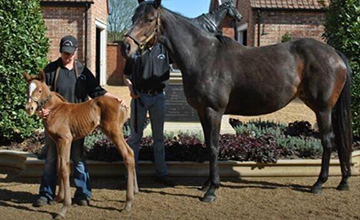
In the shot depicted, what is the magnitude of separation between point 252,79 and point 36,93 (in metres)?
2.58

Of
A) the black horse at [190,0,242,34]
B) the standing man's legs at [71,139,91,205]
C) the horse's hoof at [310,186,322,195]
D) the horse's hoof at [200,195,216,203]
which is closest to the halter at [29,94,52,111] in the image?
the standing man's legs at [71,139,91,205]

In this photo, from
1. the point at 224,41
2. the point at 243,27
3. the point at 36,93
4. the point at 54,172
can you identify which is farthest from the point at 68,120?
the point at 243,27

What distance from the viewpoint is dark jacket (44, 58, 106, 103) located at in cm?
500

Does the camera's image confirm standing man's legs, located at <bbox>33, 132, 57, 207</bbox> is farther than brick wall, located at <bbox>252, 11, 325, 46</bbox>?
No

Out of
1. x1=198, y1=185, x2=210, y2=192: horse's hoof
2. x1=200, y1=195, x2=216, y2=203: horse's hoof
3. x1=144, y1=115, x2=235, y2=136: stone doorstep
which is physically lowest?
x1=198, y1=185, x2=210, y2=192: horse's hoof

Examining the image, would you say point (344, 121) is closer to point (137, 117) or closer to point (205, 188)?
point (205, 188)

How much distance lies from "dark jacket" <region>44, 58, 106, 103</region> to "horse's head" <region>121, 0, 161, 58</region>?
0.68 metres

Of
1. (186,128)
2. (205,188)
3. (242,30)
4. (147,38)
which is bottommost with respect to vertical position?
(205,188)

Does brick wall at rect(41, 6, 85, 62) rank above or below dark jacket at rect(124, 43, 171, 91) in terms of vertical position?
above

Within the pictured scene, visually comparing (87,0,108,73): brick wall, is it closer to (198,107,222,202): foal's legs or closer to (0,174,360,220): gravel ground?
(0,174,360,220): gravel ground

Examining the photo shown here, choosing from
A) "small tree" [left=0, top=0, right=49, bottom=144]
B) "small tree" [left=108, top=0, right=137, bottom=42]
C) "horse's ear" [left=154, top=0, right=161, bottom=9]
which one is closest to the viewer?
"horse's ear" [left=154, top=0, right=161, bottom=9]

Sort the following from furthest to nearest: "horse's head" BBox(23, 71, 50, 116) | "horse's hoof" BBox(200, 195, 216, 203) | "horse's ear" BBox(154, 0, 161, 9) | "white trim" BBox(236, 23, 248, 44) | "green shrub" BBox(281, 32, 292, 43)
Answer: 1. "white trim" BBox(236, 23, 248, 44)
2. "green shrub" BBox(281, 32, 292, 43)
3. "horse's hoof" BBox(200, 195, 216, 203)
4. "horse's ear" BBox(154, 0, 161, 9)
5. "horse's head" BBox(23, 71, 50, 116)

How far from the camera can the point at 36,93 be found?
4.48m

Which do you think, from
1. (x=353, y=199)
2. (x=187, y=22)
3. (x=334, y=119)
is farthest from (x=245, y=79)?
(x=353, y=199)
